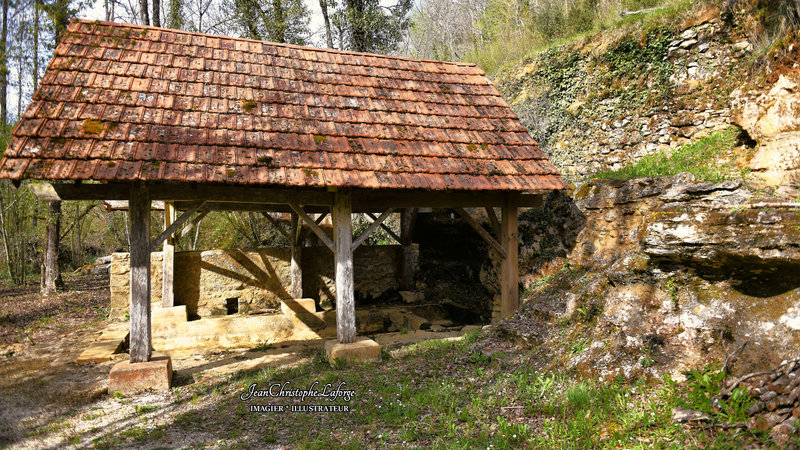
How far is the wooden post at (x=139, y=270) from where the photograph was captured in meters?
5.32

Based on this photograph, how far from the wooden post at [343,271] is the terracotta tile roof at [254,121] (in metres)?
0.54

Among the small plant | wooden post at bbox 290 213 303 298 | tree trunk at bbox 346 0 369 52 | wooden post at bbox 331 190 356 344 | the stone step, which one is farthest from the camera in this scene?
tree trunk at bbox 346 0 369 52

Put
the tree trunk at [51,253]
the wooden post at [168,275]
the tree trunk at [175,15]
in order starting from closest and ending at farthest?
1. the wooden post at [168,275]
2. the tree trunk at [51,253]
3. the tree trunk at [175,15]

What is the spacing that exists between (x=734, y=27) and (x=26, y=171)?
37.5 ft

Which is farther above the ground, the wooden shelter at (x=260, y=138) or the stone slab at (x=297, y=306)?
the wooden shelter at (x=260, y=138)

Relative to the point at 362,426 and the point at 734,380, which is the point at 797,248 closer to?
the point at 734,380

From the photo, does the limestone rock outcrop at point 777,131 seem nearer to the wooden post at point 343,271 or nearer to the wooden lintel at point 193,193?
the wooden post at point 343,271

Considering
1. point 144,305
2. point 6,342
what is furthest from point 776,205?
point 6,342

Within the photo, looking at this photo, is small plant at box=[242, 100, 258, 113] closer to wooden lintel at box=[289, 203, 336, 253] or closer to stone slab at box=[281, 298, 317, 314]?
wooden lintel at box=[289, 203, 336, 253]

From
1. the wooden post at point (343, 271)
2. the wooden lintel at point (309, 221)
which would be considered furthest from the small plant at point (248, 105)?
the wooden post at point (343, 271)

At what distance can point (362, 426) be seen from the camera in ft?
13.4

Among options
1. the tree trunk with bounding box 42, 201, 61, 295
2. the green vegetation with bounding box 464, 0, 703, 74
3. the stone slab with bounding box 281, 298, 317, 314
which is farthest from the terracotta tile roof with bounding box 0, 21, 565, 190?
the tree trunk with bounding box 42, 201, 61, 295

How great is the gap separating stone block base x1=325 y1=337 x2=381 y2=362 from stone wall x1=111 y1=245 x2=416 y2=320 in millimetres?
4458

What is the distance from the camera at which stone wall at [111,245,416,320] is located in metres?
9.52
